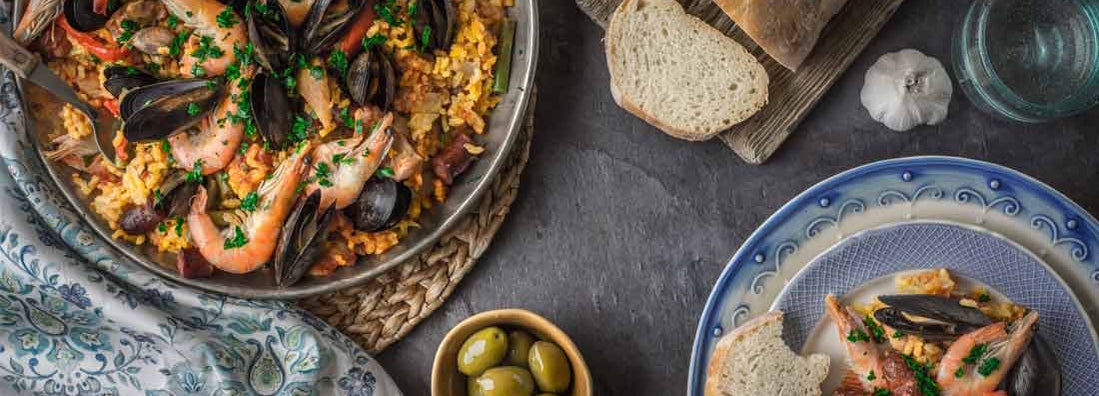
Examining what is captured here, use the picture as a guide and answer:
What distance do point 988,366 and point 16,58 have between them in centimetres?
282

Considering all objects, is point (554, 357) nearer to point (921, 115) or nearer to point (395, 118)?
point (395, 118)

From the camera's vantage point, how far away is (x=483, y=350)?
3.15 metres

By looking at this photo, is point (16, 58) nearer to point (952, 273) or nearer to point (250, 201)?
point (250, 201)

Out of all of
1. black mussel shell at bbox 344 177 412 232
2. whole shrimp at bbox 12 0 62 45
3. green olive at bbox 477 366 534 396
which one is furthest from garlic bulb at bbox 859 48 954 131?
whole shrimp at bbox 12 0 62 45

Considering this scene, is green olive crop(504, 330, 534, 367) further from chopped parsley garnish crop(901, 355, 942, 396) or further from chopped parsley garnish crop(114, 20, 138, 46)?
chopped parsley garnish crop(114, 20, 138, 46)

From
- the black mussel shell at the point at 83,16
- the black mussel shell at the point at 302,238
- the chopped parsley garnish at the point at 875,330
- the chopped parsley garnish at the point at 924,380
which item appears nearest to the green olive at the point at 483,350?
the black mussel shell at the point at 302,238

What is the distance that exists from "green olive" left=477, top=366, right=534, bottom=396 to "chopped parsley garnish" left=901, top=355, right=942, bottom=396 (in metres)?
1.05

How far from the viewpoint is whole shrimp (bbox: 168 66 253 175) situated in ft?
10.4

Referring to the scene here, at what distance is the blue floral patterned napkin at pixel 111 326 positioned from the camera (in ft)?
10.6

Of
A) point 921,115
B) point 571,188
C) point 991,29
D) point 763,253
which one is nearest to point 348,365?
point 571,188

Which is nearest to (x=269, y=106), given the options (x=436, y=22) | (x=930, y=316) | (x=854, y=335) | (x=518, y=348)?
(x=436, y=22)

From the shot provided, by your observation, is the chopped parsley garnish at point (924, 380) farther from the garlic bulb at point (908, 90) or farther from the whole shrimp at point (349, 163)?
the whole shrimp at point (349, 163)

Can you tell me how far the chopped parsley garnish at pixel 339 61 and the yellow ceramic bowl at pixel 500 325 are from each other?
80 cm

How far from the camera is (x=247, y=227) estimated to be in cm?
318
